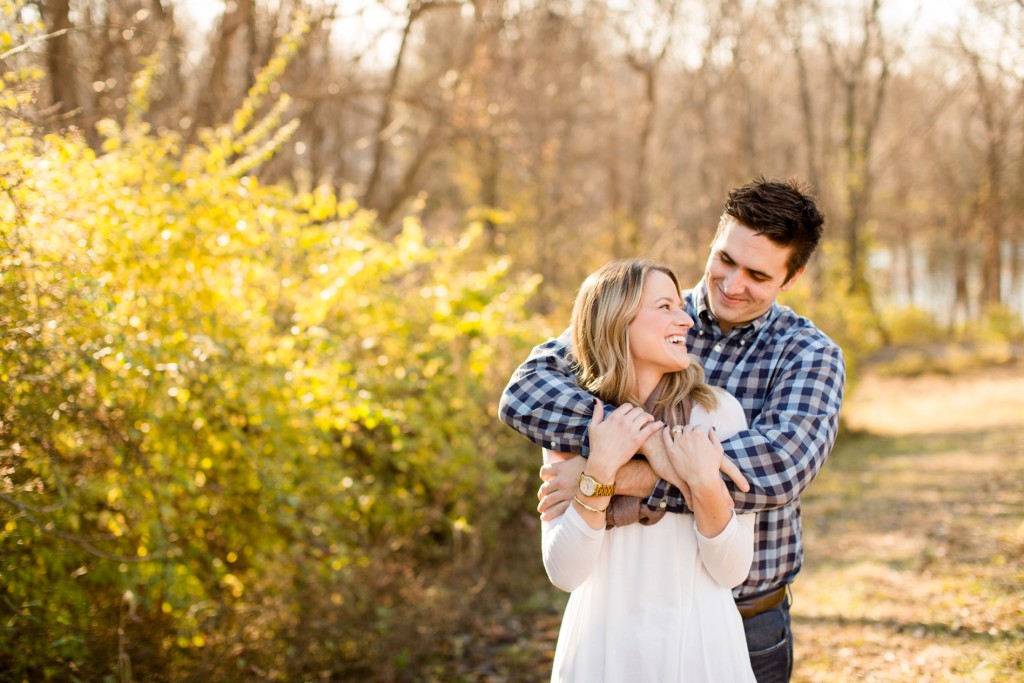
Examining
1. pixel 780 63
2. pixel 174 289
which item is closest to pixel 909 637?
pixel 174 289

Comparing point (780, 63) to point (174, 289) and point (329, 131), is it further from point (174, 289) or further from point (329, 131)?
point (174, 289)

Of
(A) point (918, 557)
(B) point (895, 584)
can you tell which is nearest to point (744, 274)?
(B) point (895, 584)

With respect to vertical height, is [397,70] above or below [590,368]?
above

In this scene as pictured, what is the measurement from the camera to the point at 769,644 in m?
2.53

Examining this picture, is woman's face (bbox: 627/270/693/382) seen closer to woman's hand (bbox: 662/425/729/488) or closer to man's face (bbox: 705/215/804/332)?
woman's hand (bbox: 662/425/729/488)

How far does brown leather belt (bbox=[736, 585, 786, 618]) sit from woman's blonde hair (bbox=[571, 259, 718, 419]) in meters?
0.64

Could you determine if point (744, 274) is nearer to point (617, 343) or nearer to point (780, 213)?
point (780, 213)

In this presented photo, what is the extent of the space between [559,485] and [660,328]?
0.49 m

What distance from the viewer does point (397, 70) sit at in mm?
10469

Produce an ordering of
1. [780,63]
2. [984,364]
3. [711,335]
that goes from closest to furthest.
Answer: [711,335]
[984,364]
[780,63]

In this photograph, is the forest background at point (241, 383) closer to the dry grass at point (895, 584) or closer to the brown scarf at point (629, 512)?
the dry grass at point (895, 584)

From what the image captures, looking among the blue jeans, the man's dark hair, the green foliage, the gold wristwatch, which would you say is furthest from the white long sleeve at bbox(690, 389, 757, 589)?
the green foliage

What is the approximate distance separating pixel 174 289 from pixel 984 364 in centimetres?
1643

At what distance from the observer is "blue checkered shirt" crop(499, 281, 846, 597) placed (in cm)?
213
